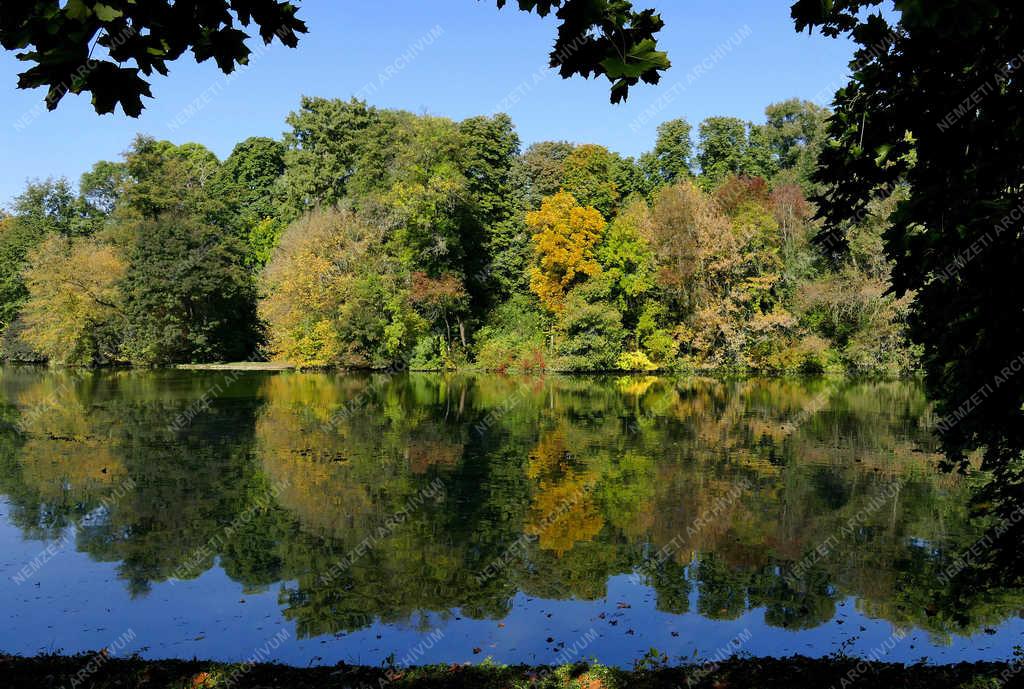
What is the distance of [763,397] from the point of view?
28375mm

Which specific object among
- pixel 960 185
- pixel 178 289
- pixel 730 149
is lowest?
pixel 960 185

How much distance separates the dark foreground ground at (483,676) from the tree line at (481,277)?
3406 cm

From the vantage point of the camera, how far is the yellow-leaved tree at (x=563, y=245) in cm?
4112

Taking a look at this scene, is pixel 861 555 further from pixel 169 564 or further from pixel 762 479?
pixel 169 564

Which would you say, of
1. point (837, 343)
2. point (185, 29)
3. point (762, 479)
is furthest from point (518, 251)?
point (185, 29)

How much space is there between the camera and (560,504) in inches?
472

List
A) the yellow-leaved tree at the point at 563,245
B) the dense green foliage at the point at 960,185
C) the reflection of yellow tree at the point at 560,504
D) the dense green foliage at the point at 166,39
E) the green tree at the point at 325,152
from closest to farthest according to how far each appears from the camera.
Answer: the dense green foliage at the point at 166,39
the dense green foliage at the point at 960,185
the reflection of yellow tree at the point at 560,504
the yellow-leaved tree at the point at 563,245
the green tree at the point at 325,152

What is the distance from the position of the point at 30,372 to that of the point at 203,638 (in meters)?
43.4

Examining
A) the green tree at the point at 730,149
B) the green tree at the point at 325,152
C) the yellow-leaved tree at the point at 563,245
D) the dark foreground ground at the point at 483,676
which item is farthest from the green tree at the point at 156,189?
the dark foreground ground at the point at 483,676

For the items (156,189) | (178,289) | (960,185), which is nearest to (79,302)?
(178,289)

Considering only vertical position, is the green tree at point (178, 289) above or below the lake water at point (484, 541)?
above

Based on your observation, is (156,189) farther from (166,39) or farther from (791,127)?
(791,127)

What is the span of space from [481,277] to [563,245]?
5.82 m

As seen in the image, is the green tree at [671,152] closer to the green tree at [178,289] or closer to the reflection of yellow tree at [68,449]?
the green tree at [178,289]
